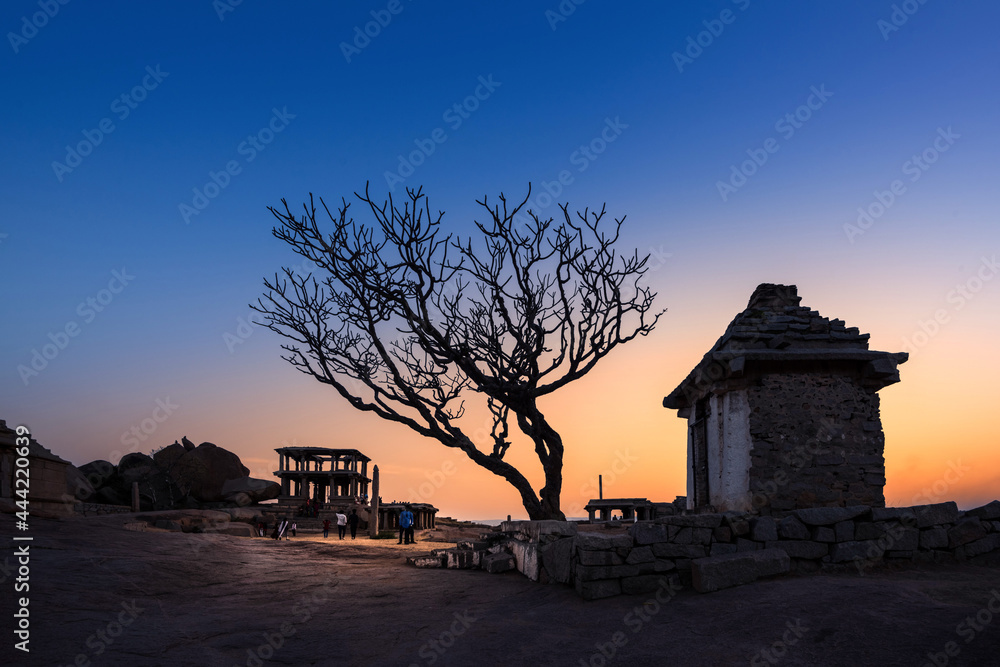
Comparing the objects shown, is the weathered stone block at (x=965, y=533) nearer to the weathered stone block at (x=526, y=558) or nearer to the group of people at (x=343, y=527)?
the weathered stone block at (x=526, y=558)

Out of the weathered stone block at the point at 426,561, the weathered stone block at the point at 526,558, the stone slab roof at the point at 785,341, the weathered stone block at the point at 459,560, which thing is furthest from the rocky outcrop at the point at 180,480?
the stone slab roof at the point at 785,341

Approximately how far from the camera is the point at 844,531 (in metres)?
9.73

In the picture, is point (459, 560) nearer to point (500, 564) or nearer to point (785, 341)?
point (500, 564)

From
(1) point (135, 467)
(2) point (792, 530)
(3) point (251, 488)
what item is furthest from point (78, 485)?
(2) point (792, 530)

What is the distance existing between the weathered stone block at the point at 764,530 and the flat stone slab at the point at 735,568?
0.38 meters

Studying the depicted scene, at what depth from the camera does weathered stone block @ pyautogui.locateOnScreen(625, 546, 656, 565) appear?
374 inches

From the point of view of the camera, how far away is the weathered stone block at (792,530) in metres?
9.66

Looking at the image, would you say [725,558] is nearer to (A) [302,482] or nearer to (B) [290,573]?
(B) [290,573]

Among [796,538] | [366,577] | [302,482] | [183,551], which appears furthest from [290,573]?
[302,482]

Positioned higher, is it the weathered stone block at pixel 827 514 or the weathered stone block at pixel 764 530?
the weathered stone block at pixel 827 514

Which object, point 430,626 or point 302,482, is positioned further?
point 302,482

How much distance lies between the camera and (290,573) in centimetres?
1286

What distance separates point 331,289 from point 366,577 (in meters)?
9.53

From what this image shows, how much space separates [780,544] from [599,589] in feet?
9.58
